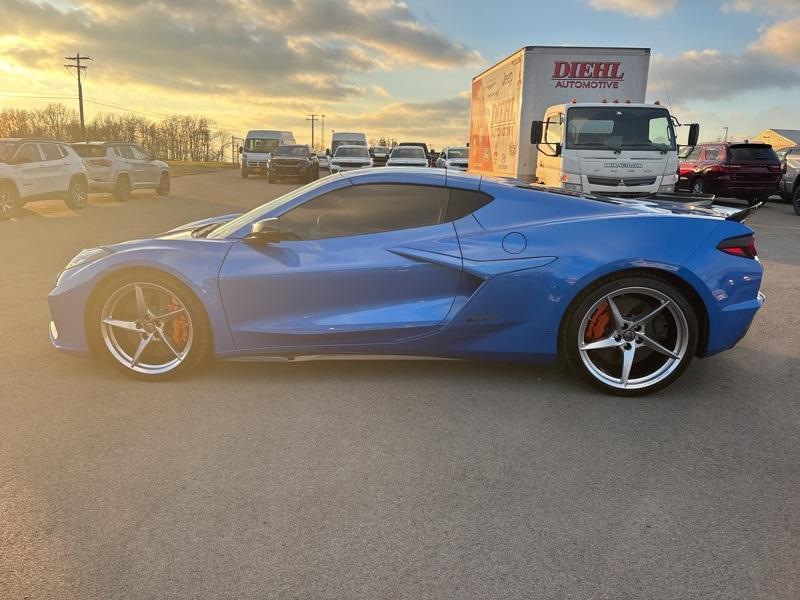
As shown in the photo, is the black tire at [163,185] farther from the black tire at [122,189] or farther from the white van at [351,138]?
the white van at [351,138]

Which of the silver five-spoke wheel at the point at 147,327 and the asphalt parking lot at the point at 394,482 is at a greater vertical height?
the silver five-spoke wheel at the point at 147,327

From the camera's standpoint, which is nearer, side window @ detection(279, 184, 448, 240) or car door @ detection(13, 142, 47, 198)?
side window @ detection(279, 184, 448, 240)

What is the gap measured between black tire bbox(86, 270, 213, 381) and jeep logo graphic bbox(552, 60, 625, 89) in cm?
1056

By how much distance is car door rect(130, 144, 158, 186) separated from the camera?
59.2 ft

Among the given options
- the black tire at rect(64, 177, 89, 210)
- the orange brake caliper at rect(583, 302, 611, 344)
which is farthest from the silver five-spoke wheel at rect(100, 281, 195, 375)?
the black tire at rect(64, 177, 89, 210)

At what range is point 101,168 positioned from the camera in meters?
16.9

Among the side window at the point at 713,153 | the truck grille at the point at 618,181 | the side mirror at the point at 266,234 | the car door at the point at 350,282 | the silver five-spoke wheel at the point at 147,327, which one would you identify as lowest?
the silver five-spoke wheel at the point at 147,327

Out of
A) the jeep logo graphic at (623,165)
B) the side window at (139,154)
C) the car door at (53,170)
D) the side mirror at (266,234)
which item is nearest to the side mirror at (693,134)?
the jeep logo graphic at (623,165)

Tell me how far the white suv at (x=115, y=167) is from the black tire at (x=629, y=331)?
1642cm

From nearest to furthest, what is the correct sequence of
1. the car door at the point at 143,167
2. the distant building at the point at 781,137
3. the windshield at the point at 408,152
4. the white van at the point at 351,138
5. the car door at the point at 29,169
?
the car door at the point at 29,169 < the car door at the point at 143,167 < the windshield at the point at 408,152 < the white van at the point at 351,138 < the distant building at the point at 781,137

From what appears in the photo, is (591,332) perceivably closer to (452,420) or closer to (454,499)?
(452,420)

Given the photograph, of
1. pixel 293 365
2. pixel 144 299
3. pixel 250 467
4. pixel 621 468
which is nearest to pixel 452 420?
pixel 621 468

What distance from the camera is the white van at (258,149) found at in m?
32.3

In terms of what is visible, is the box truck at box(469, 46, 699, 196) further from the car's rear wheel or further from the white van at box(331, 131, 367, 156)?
the white van at box(331, 131, 367, 156)
